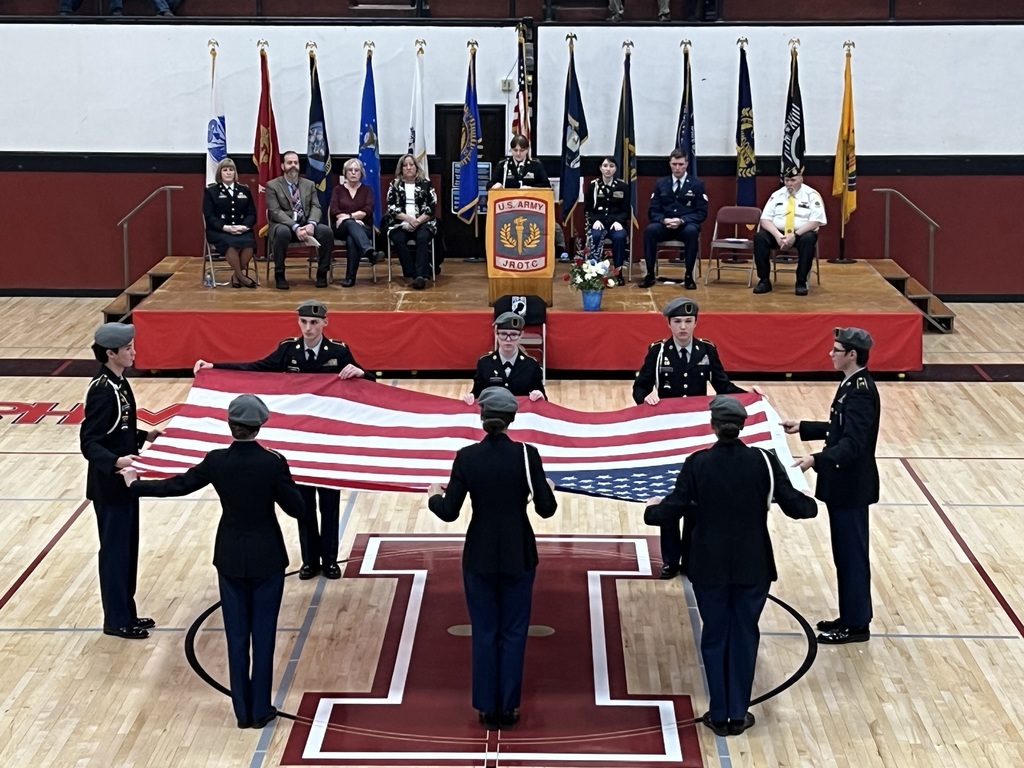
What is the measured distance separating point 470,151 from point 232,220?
295 centimetres

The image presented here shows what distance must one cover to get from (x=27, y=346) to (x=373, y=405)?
801 centimetres

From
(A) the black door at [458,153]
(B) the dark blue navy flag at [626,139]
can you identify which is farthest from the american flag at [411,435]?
(A) the black door at [458,153]

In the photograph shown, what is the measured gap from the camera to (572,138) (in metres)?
16.5

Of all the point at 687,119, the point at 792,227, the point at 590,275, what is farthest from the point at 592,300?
the point at 687,119

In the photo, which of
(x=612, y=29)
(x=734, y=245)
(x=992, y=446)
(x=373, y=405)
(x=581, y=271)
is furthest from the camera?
(x=612, y=29)

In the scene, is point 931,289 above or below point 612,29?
below

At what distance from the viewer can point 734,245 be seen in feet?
50.0

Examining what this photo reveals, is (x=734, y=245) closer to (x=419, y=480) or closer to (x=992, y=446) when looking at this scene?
(x=992, y=446)

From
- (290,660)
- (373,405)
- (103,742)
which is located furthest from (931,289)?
(103,742)

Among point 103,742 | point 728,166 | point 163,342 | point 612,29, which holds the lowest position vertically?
point 103,742

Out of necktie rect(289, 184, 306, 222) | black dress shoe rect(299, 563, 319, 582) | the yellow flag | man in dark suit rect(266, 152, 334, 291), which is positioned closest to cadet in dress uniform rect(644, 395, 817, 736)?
black dress shoe rect(299, 563, 319, 582)

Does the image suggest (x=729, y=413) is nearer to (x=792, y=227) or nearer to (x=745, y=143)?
(x=792, y=227)

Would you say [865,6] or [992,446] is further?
[865,6]

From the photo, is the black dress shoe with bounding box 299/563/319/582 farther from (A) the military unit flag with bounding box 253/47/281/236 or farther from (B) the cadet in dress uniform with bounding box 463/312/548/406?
(A) the military unit flag with bounding box 253/47/281/236
